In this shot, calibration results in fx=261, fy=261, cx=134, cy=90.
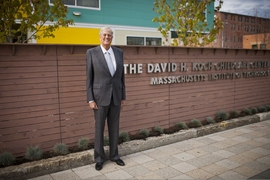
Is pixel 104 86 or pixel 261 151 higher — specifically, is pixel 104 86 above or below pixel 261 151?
above

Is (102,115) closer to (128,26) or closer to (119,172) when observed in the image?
(119,172)

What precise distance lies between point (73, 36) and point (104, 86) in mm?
8816

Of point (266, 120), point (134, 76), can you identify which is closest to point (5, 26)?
point (134, 76)

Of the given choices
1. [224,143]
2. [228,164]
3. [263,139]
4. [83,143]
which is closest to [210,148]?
[224,143]

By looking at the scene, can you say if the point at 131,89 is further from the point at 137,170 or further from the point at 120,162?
the point at 137,170

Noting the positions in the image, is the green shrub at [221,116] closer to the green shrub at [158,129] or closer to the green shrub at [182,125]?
the green shrub at [182,125]

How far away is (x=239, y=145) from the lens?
18.7ft

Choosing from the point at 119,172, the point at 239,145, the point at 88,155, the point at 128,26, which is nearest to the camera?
the point at 119,172

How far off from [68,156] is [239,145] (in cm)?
362

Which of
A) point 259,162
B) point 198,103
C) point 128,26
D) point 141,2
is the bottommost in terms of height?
point 259,162

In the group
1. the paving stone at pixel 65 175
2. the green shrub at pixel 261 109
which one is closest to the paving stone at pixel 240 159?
the paving stone at pixel 65 175

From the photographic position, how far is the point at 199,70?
725 cm

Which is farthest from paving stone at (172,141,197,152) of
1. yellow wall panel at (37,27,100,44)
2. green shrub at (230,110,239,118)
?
yellow wall panel at (37,27,100,44)

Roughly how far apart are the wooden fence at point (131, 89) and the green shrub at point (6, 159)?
23cm
